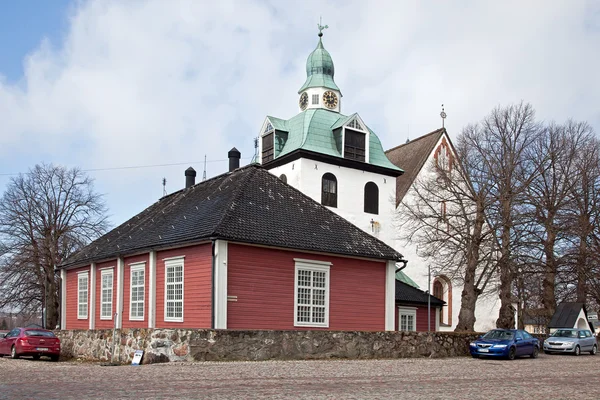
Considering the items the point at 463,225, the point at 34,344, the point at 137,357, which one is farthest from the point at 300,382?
the point at 463,225

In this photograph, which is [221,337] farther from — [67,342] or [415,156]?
[415,156]

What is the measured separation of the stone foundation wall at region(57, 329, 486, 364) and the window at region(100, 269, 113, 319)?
10.3 ft

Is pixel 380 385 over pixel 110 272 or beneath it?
beneath

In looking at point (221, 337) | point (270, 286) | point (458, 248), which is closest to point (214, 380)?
point (221, 337)

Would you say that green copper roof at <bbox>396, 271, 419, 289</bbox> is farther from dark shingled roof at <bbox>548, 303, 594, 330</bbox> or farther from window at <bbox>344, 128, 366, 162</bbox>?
dark shingled roof at <bbox>548, 303, 594, 330</bbox>

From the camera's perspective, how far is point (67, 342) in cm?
2844

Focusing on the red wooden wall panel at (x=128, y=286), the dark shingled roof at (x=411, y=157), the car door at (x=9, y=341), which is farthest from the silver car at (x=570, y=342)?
the car door at (x=9, y=341)

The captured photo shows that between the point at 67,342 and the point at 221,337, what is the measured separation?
34.9 ft

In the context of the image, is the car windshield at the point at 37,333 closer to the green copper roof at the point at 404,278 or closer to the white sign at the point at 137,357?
the white sign at the point at 137,357

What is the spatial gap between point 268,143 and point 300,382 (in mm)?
32836

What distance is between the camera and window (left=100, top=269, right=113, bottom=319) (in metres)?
30.9

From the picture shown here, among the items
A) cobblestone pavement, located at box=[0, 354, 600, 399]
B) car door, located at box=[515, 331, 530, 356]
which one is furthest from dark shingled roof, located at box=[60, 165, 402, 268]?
cobblestone pavement, located at box=[0, 354, 600, 399]

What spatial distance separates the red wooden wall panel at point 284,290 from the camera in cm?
2430

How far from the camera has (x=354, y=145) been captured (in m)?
45.7
